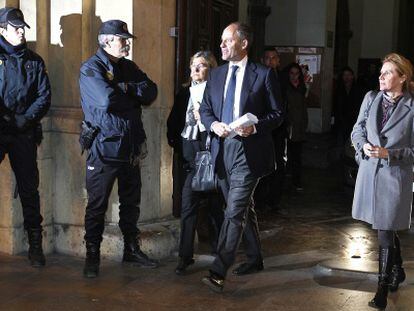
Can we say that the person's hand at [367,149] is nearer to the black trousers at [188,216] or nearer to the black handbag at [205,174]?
the black handbag at [205,174]

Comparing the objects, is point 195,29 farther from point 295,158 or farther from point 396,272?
point 295,158

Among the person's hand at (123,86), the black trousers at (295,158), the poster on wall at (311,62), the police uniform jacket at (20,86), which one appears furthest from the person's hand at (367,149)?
the poster on wall at (311,62)

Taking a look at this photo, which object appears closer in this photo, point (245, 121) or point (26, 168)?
point (245, 121)

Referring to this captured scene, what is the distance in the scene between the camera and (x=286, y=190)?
987cm

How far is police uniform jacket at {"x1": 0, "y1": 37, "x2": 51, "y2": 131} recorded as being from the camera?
5754 millimetres

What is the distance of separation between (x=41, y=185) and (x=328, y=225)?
3074mm

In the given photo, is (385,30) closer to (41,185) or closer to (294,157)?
(294,157)

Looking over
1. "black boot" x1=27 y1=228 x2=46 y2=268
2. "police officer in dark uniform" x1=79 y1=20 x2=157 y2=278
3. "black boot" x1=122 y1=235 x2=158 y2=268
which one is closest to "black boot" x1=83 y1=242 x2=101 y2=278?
"police officer in dark uniform" x1=79 y1=20 x2=157 y2=278

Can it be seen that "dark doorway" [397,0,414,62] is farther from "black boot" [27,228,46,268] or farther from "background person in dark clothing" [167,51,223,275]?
"black boot" [27,228,46,268]

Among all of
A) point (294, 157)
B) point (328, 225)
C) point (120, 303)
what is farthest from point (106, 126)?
point (294, 157)

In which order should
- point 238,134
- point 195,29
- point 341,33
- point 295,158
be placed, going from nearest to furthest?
point 238,134 → point 195,29 → point 295,158 → point 341,33

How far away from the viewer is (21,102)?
5816mm

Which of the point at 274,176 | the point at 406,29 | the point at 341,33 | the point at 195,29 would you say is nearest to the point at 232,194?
the point at 195,29

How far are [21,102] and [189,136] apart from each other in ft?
4.42
